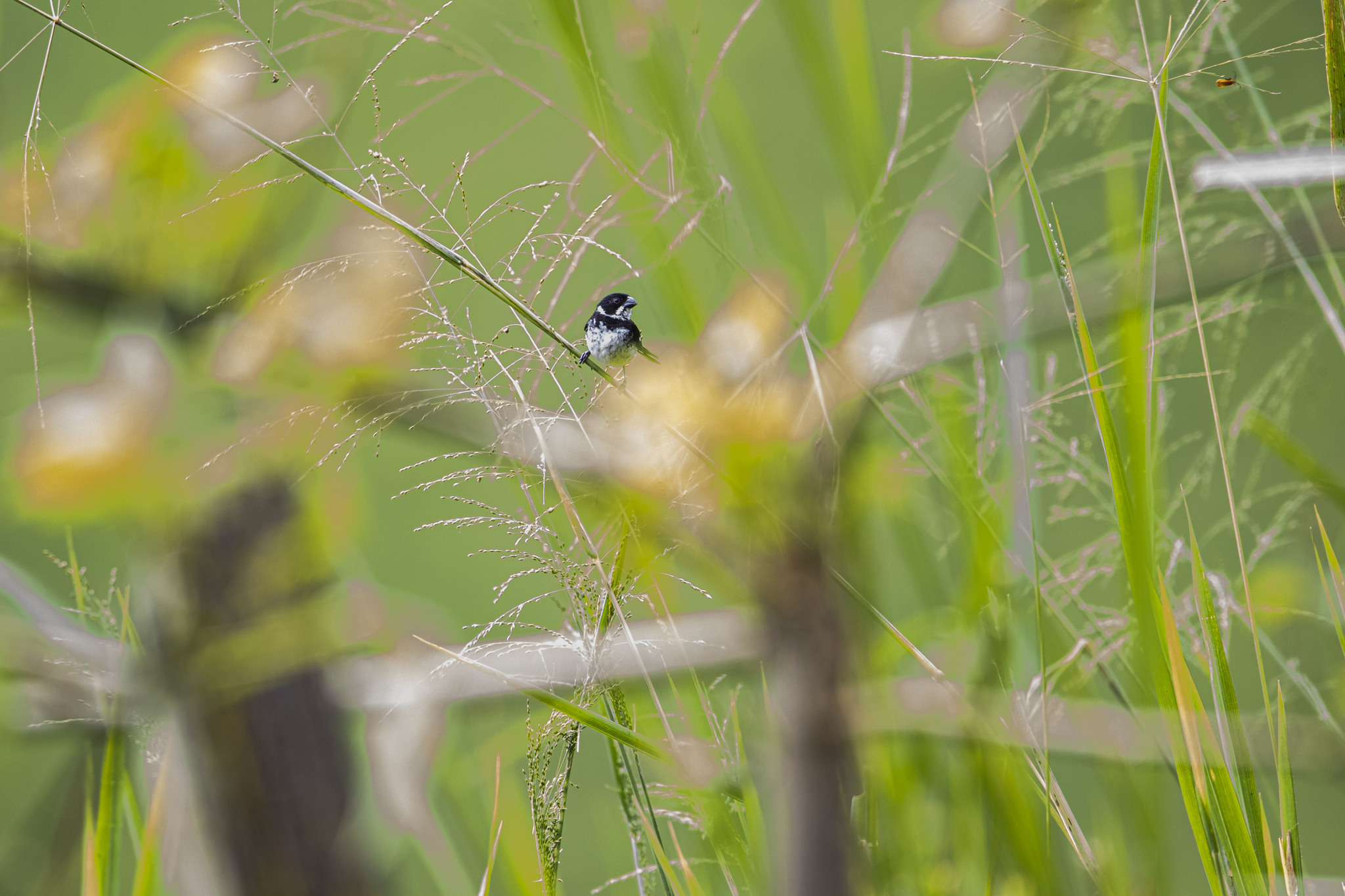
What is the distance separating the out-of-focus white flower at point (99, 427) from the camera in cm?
54

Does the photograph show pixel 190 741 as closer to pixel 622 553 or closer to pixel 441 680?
pixel 441 680

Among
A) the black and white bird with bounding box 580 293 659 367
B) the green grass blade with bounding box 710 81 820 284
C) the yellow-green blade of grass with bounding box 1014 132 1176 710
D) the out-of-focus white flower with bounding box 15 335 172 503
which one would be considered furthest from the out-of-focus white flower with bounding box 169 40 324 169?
the yellow-green blade of grass with bounding box 1014 132 1176 710

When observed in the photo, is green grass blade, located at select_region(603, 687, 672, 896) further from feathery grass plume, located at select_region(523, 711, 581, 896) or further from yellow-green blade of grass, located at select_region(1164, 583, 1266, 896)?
yellow-green blade of grass, located at select_region(1164, 583, 1266, 896)

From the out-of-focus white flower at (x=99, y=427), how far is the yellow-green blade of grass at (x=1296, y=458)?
71 centimetres

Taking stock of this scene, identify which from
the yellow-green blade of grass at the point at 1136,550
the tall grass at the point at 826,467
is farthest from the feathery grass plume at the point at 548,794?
the yellow-green blade of grass at the point at 1136,550

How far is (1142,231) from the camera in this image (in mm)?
169

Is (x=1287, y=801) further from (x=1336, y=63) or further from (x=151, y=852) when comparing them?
(x=151, y=852)

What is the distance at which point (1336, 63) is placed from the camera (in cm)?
17

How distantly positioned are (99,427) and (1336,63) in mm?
746

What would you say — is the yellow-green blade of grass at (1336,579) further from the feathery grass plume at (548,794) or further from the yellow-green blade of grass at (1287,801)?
the feathery grass plume at (548,794)

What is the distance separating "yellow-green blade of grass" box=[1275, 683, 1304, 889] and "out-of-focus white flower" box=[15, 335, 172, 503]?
702 mm

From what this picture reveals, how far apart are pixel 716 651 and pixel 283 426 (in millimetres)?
344

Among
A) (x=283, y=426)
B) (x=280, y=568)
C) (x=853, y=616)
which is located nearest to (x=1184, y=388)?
(x=853, y=616)

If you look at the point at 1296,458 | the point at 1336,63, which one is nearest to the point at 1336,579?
the point at 1296,458
